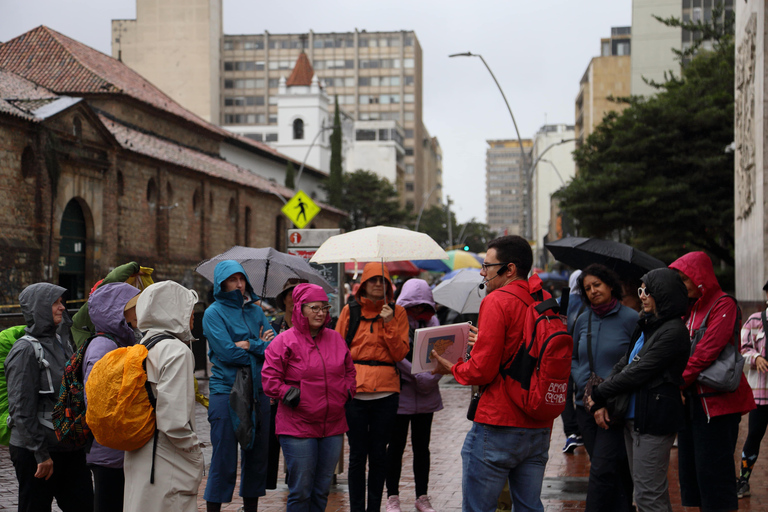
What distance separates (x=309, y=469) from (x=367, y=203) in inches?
2899

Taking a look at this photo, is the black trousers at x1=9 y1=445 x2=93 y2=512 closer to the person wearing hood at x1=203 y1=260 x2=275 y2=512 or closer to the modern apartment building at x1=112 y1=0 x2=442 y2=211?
the person wearing hood at x1=203 y1=260 x2=275 y2=512

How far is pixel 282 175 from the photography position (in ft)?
235

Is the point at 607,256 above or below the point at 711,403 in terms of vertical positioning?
above

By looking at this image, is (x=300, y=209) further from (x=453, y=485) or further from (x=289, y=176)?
(x=289, y=176)

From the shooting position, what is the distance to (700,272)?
6.36 m

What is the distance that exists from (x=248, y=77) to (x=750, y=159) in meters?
120

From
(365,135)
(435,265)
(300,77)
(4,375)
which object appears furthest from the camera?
(365,135)

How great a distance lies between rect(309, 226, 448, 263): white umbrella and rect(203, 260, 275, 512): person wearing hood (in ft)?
3.79

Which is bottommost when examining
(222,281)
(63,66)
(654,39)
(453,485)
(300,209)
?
(453,485)

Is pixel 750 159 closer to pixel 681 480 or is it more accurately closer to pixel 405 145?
pixel 681 480

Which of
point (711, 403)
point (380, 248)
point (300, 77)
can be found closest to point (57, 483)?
point (380, 248)

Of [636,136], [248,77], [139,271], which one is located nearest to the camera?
[139,271]

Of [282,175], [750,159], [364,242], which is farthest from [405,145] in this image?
[364,242]

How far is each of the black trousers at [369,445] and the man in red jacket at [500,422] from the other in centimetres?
195
